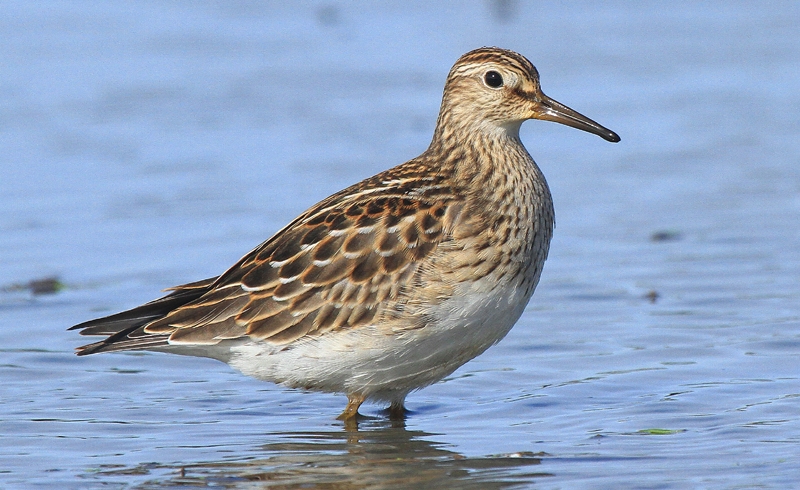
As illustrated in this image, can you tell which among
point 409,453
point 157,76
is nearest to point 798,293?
point 409,453

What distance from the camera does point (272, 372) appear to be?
8141mm

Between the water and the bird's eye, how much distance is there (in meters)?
1.96

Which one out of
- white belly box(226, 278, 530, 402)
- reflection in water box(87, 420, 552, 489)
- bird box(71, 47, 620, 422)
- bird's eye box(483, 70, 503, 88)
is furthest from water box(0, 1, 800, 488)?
bird's eye box(483, 70, 503, 88)

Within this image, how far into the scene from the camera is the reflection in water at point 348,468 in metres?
7.26

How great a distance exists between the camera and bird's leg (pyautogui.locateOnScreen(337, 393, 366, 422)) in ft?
27.3

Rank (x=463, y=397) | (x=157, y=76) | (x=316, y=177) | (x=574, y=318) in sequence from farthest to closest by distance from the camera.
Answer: (x=157, y=76)
(x=316, y=177)
(x=574, y=318)
(x=463, y=397)

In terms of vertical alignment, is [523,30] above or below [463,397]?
above

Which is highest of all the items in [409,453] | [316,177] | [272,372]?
[316,177]

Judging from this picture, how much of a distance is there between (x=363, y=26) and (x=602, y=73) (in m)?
3.54

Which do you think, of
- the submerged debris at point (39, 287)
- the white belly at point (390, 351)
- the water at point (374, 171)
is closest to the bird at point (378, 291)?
the white belly at point (390, 351)

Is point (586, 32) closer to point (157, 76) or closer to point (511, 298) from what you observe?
point (157, 76)

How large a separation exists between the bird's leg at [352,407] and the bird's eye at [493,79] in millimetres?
2103

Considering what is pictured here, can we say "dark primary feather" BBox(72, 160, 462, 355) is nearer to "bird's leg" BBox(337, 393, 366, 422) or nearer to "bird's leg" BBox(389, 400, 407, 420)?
"bird's leg" BBox(337, 393, 366, 422)

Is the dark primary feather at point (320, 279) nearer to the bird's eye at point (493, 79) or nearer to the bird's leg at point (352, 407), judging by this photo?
the bird's leg at point (352, 407)
